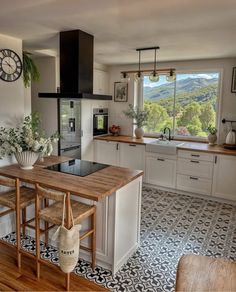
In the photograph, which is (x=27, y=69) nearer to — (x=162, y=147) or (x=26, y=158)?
(x=26, y=158)

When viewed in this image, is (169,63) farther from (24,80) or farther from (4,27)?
(4,27)

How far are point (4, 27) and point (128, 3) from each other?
4.64ft

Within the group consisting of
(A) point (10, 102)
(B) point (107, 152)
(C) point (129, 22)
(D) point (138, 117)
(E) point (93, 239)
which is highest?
(C) point (129, 22)

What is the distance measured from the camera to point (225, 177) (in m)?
4.06

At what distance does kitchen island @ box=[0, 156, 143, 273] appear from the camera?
2295 millimetres

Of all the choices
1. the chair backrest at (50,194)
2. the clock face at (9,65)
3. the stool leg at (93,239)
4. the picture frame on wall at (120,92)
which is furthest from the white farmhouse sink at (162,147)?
the chair backrest at (50,194)

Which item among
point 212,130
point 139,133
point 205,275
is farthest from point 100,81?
point 205,275

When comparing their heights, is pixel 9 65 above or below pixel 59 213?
above

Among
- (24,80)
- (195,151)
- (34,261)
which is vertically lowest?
(34,261)

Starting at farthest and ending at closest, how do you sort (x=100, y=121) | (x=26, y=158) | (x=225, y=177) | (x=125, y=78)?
(x=100, y=121) < (x=125, y=78) < (x=225, y=177) < (x=26, y=158)

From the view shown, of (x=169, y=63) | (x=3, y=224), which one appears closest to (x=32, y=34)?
(x=3, y=224)

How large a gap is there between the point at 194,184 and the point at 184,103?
5.33 feet

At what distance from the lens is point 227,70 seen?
4453mm

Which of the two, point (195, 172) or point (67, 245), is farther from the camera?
point (195, 172)
